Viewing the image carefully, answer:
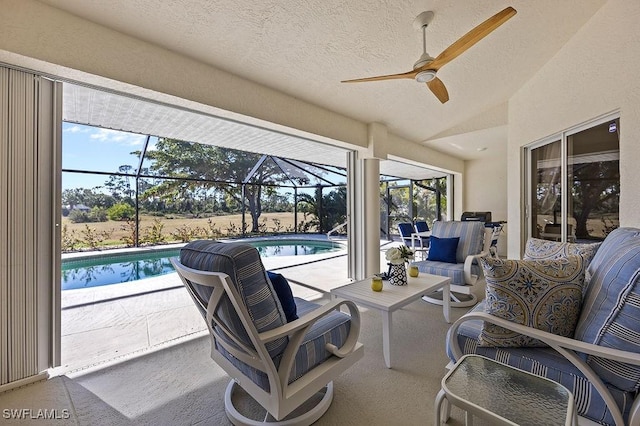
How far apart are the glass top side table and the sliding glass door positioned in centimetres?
209

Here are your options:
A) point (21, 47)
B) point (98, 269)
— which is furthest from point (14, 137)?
point (98, 269)

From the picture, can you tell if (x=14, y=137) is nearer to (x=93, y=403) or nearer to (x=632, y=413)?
(x=93, y=403)

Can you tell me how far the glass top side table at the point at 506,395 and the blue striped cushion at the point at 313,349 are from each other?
62 cm

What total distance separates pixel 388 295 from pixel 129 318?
2.74 m

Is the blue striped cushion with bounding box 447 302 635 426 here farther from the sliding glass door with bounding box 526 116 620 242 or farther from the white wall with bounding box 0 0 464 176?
the white wall with bounding box 0 0 464 176

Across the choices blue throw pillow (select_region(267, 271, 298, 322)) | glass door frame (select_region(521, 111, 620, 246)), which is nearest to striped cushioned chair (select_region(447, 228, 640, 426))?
blue throw pillow (select_region(267, 271, 298, 322))

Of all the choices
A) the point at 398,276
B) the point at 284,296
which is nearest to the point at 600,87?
the point at 398,276

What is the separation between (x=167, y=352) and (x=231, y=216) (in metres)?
6.25

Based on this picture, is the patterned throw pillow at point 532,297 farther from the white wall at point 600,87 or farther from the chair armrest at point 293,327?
the white wall at point 600,87

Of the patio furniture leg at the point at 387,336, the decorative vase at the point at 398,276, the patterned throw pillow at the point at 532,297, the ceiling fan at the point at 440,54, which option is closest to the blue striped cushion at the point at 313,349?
the patio furniture leg at the point at 387,336

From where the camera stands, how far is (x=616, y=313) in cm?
109

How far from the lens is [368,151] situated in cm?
417

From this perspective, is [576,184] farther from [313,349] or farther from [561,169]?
[313,349]

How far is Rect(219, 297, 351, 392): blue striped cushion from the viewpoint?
4.43ft
